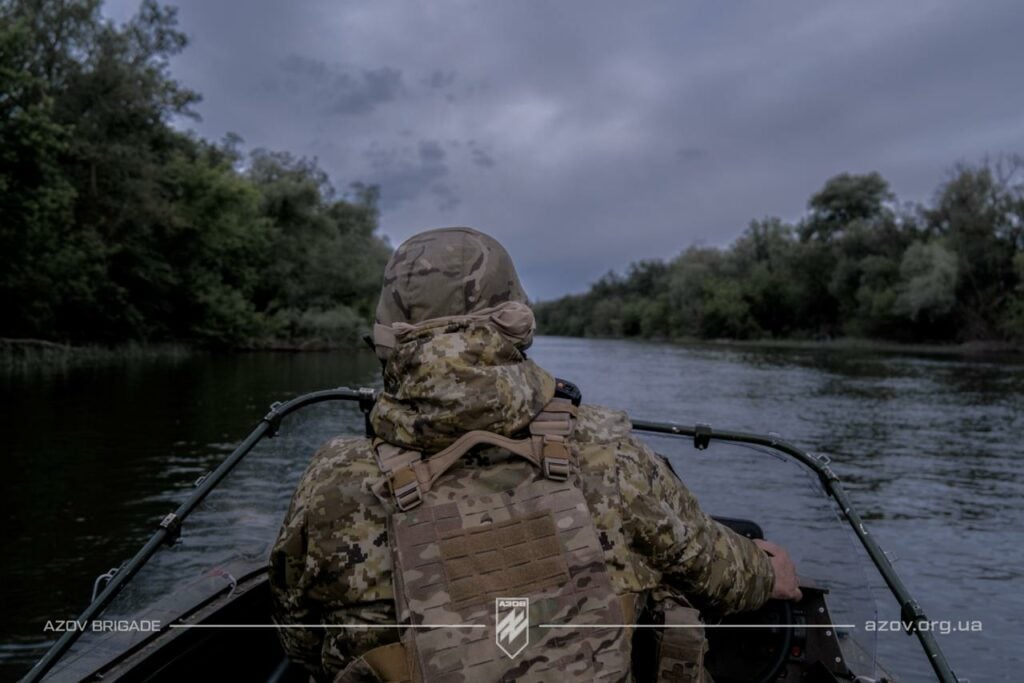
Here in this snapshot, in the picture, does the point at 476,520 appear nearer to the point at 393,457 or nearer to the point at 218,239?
the point at 393,457

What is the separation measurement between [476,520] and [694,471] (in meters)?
5.83

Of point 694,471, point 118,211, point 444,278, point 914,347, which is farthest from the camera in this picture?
point 914,347

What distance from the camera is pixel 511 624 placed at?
201 centimetres

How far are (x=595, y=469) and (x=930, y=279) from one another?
6810 cm

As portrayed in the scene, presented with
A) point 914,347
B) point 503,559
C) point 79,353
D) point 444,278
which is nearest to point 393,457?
point 503,559

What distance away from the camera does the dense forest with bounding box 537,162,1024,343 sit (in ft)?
209

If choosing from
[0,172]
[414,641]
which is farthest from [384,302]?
[0,172]

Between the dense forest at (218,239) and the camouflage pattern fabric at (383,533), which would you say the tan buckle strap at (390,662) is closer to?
the camouflage pattern fabric at (383,533)

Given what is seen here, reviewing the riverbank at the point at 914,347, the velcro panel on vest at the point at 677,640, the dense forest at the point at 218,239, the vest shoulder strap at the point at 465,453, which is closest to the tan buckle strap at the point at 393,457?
the vest shoulder strap at the point at 465,453

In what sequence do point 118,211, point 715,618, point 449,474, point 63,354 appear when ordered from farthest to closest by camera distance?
point 118,211
point 63,354
point 715,618
point 449,474

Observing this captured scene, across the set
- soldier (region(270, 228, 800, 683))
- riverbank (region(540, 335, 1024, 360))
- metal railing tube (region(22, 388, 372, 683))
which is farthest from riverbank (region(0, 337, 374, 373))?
riverbank (region(540, 335, 1024, 360))

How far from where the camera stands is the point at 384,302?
7.58 feet

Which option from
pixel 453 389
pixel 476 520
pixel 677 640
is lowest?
pixel 677 640

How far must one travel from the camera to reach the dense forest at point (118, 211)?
25938 millimetres
